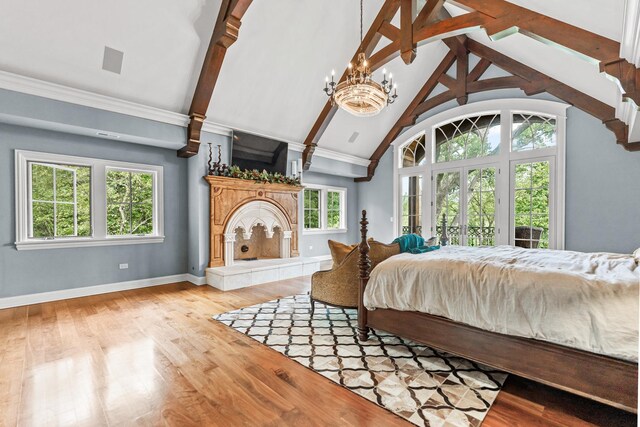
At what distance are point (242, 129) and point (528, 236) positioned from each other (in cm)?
591

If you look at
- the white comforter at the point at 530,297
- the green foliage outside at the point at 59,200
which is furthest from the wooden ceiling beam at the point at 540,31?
the green foliage outside at the point at 59,200

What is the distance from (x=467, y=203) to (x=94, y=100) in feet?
22.8

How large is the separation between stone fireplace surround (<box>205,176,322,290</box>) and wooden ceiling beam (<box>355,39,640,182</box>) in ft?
11.2

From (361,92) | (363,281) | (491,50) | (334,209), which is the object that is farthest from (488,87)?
(363,281)

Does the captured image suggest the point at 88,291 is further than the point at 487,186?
No

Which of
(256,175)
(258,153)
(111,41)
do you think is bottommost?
(256,175)

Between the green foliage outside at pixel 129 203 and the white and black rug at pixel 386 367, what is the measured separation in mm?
2793

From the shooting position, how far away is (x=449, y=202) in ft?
21.6

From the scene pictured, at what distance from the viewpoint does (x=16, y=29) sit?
334 centimetres

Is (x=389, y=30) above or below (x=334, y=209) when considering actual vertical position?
above

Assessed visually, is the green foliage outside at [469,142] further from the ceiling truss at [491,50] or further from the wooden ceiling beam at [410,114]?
the wooden ceiling beam at [410,114]

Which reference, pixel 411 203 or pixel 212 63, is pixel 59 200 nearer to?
pixel 212 63

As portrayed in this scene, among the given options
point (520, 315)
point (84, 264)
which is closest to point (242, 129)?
point (84, 264)

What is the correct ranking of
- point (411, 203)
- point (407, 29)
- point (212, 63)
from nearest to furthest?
point (407, 29)
point (212, 63)
point (411, 203)
